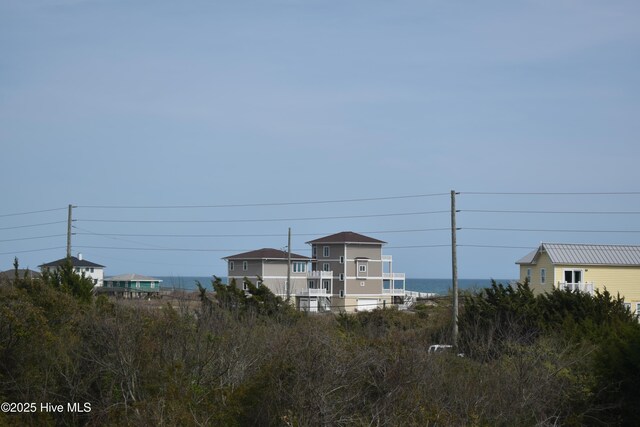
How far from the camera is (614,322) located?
29250 millimetres

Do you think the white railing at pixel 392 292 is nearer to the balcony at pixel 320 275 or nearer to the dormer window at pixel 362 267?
the dormer window at pixel 362 267

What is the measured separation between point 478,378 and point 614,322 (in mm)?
12722

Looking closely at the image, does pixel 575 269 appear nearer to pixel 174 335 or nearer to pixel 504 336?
pixel 504 336

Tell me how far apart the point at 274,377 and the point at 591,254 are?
137 feet

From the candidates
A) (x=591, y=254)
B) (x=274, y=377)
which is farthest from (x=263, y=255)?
(x=274, y=377)

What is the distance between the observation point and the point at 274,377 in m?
16.0

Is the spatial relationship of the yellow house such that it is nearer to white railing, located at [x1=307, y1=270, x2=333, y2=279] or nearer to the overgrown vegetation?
the overgrown vegetation

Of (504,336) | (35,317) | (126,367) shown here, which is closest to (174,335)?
(126,367)

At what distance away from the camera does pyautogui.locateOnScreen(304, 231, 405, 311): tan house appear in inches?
3255

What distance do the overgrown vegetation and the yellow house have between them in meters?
29.9

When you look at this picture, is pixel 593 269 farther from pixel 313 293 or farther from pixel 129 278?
pixel 129 278

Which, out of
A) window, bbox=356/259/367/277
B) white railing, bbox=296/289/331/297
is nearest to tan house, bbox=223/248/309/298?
white railing, bbox=296/289/331/297

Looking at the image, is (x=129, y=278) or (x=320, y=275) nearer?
(x=320, y=275)

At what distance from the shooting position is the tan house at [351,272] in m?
82.7
